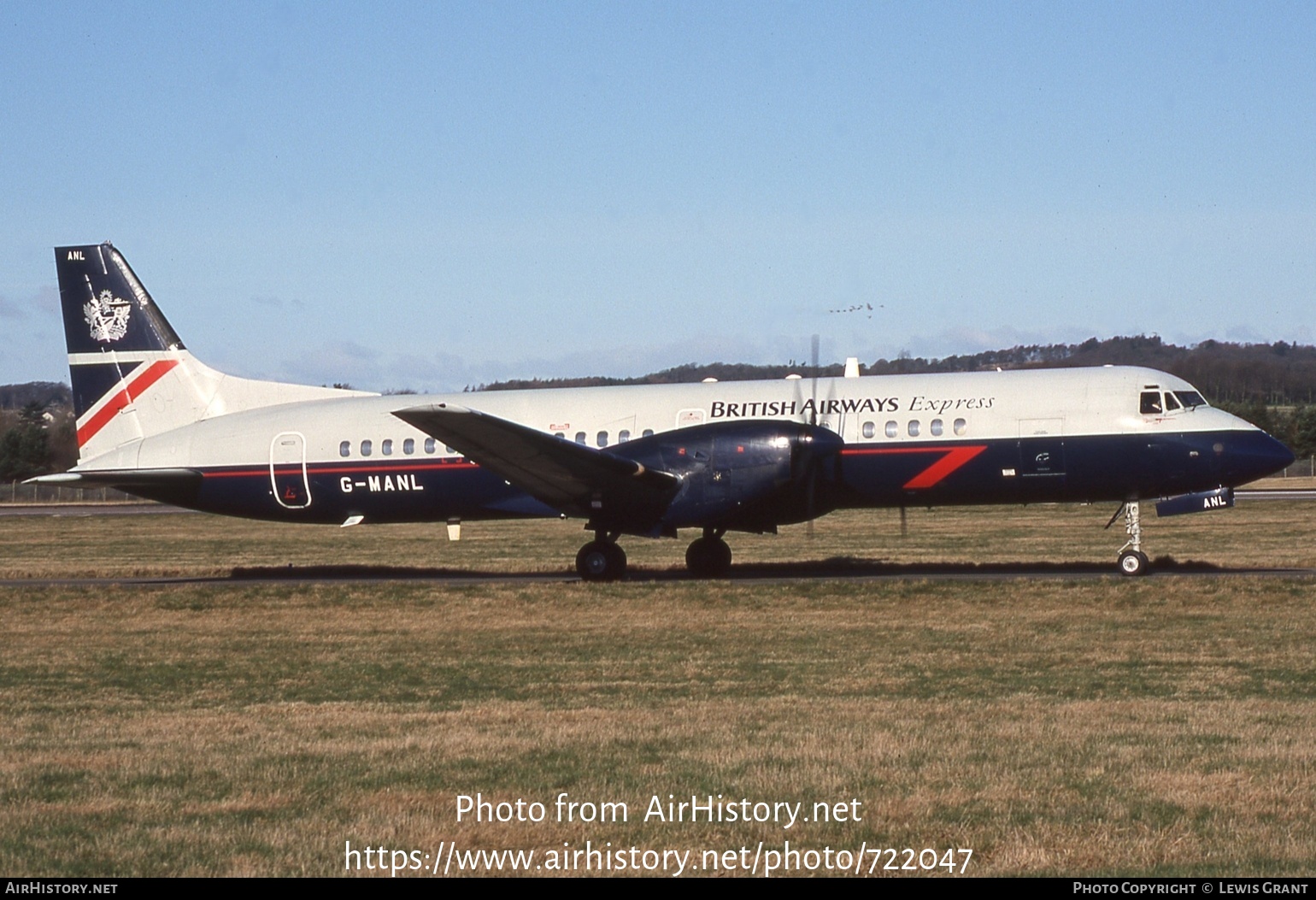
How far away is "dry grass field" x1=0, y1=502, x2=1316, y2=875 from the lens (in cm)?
759

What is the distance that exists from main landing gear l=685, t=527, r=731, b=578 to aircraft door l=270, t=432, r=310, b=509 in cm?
742

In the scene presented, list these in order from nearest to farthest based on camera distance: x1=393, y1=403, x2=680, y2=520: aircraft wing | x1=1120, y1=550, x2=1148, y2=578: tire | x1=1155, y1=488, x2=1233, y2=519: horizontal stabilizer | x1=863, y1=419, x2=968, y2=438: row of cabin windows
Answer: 1. x1=393, y1=403, x2=680, y2=520: aircraft wing
2. x1=1120, y1=550, x2=1148, y2=578: tire
3. x1=1155, y1=488, x2=1233, y2=519: horizontal stabilizer
4. x1=863, y1=419, x2=968, y2=438: row of cabin windows

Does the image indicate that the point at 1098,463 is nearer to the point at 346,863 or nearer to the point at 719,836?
the point at 719,836

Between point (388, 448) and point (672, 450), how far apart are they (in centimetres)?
578

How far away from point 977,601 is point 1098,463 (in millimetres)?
4187

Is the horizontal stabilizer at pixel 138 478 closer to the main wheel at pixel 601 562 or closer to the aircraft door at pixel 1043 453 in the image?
the main wheel at pixel 601 562

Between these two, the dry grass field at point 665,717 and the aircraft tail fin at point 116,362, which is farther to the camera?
the aircraft tail fin at point 116,362

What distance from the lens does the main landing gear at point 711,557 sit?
2461 cm

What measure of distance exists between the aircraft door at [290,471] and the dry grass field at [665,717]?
2151mm

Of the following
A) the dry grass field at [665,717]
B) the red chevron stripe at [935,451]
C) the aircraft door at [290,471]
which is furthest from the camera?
the aircraft door at [290,471]

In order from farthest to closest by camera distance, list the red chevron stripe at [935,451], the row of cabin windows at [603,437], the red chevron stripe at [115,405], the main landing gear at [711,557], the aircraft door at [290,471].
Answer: the red chevron stripe at [115,405]
the aircraft door at [290,471]
the main landing gear at [711,557]
the row of cabin windows at [603,437]
the red chevron stripe at [935,451]

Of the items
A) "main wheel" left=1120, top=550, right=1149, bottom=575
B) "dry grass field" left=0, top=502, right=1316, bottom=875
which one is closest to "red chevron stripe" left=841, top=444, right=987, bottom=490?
"dry grass field" left=0, top=502, right=1316, bottom=875

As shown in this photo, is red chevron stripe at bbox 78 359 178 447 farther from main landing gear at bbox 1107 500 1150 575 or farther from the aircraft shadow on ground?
main landing gear at bbox 1107 500 1150 575

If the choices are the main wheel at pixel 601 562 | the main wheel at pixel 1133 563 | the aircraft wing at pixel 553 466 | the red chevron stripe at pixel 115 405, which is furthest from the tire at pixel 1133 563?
the red chevron stripe at pixel 115 405
